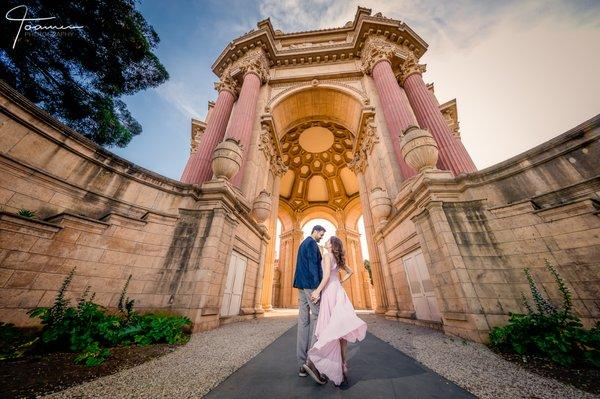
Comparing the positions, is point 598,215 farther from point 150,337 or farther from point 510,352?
point 150,337

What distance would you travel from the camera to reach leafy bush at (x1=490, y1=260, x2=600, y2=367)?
2.71 metres

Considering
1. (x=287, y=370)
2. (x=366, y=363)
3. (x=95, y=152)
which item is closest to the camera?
(x=287, y=370)

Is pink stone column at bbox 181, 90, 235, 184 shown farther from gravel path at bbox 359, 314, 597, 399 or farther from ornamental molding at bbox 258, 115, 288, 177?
gravel path at bbox 359, 314, 597, 399

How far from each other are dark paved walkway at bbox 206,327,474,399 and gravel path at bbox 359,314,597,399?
21 centimetres

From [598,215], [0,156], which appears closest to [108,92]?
[0,156]

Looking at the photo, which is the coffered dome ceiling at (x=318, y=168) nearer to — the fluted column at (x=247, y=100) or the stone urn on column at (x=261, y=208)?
the fluted column at (x=247, y=100)

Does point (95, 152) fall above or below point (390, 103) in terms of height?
below

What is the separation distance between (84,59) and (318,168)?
20017mm

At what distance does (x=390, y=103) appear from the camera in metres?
10.1

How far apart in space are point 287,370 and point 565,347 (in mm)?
3679

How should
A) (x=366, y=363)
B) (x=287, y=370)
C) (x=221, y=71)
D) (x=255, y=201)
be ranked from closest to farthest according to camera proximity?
1. (x=287, y=370)
2. (x=366, y=363)
3. (x=255, y=201)
4. (x=221, y=71)

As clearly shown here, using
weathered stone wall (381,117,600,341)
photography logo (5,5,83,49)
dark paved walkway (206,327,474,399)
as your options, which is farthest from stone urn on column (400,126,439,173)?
photography logo (5,5,83,49)

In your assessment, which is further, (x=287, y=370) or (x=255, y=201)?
(x=255, y=201)

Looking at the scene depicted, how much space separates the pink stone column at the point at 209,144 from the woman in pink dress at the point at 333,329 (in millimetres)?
7718
